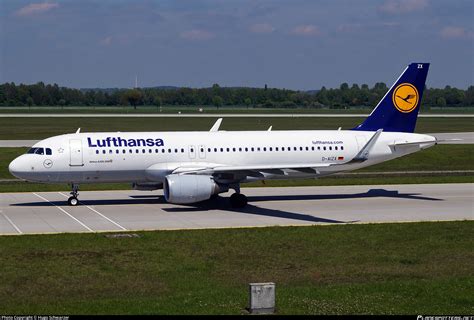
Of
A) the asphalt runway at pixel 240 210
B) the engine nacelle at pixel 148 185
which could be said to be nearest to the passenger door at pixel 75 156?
the asphalt runway at pixel 240 210

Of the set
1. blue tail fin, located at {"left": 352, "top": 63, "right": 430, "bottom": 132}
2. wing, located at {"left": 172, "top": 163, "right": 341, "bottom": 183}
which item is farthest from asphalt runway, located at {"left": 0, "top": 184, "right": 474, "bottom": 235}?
blue tail fin, located at {"left": 352, "top": 63, "right": 430, "bottom": 132}

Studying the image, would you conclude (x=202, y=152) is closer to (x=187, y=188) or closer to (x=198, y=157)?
(x=198, y=157)

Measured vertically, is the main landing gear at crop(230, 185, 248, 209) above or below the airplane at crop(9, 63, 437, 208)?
below

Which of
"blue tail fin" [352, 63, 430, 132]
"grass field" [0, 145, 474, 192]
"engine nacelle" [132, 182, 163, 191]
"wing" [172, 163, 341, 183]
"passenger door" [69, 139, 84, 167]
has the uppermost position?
"blue tail fin" [352, 63, 430, 132]

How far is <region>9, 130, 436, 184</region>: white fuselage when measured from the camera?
3909 centimetres

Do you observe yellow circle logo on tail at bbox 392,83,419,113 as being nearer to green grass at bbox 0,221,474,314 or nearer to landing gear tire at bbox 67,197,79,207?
green grass at bbox 0,221,474,314

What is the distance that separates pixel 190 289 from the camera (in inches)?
923

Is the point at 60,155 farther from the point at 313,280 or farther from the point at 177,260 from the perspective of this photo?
the point at 313,280

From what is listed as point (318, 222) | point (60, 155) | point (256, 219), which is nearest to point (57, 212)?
point (60, 155)

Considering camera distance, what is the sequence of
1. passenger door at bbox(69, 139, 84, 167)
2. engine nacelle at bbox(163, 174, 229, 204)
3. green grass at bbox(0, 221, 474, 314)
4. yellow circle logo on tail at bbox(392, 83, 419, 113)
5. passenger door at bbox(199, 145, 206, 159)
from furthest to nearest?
1. yellow circle logo on tail at bbox(392, 83, 419, 113)
2. passenger door at bbox(199, 145, 206, 159)
3. passenger door at bbox(69, 139, 84, 167)
4. engine nacelle at bbox(163, 174, 229, 204)
5. green grass at bbox(0, 221, 474, 314)

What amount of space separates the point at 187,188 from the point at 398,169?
99.7ft

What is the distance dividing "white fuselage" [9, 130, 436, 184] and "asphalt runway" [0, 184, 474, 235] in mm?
1739

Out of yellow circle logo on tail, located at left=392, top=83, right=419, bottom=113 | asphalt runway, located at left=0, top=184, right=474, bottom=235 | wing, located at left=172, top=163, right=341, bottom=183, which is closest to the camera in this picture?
asphalt runway, located at left=0, top=184, right=474, bottom=235

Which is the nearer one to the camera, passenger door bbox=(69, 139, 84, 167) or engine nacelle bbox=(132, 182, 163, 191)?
passenger door bbox=(69, 139, 84, 167)
